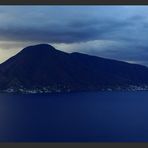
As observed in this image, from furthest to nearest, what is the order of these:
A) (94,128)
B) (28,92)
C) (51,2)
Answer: (28,92) → (94,128) → (51,2)

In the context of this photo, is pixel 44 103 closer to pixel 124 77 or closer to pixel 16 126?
pixel 16 126

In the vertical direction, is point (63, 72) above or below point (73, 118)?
above

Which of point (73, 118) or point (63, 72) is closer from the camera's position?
point (73, 118)

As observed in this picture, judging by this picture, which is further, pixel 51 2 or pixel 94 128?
pixel 94 128

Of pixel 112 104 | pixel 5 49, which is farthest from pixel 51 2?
pixel 112 104

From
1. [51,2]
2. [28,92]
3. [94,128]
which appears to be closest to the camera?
[51,2]
